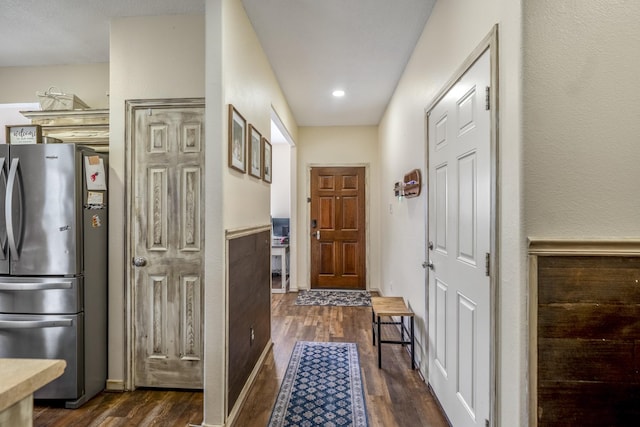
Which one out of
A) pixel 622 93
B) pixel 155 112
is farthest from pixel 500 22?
pixel 155 112

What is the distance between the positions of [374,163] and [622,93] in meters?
4.09

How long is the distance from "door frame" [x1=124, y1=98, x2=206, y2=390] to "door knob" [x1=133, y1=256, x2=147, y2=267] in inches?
1.7

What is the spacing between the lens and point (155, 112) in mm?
2279

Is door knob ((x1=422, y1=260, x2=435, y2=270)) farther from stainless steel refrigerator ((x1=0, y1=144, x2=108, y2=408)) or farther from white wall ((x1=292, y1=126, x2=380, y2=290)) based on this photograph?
white wall ((x1=292, y1=126, x2=380, y2=290))

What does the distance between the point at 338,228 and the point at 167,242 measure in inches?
129

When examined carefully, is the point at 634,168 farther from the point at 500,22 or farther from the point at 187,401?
the point at 187,401

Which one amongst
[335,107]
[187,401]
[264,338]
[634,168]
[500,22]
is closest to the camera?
[634,168]

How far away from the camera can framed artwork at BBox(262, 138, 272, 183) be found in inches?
112

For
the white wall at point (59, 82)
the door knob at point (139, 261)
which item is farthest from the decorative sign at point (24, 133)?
the door knob at point (139, 261)

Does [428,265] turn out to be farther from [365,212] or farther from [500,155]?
[365,212]

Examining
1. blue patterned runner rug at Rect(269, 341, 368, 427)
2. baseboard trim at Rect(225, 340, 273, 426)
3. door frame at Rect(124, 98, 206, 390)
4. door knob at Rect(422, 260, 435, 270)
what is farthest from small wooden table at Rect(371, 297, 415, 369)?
door frame at Rect(124, 98, 206, 390)

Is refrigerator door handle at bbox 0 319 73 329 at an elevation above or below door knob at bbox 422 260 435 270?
below

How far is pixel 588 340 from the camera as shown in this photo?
1111 mm

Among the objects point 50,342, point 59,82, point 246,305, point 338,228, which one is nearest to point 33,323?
point 50,342
